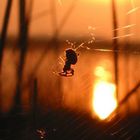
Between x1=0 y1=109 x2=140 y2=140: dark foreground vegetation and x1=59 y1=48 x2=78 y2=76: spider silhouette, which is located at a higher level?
x1=59 y1=48 x2=78 y2=76: spider silhouette

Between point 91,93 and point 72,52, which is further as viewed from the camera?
point 91,93

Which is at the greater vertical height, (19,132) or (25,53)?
Answer: (25,53)

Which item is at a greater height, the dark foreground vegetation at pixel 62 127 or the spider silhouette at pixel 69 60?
the spider silhouette at pixel 69 60

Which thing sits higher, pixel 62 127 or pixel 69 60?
pixel 69 60

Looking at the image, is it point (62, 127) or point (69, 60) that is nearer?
point (69, 60)

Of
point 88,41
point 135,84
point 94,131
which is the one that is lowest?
point 94,131

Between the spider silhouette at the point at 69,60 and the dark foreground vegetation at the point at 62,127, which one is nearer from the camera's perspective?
the spider silhouette at the point at 69,60

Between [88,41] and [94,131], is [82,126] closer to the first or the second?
[94,131]

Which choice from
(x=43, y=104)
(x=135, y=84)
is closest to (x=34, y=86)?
(x=43, y=104)

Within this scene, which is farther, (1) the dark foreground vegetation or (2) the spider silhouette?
(1) the dark foreground vegetation

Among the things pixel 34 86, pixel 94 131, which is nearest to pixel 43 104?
pixel 34 86

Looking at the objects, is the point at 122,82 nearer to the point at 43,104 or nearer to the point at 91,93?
the point at 91,93
